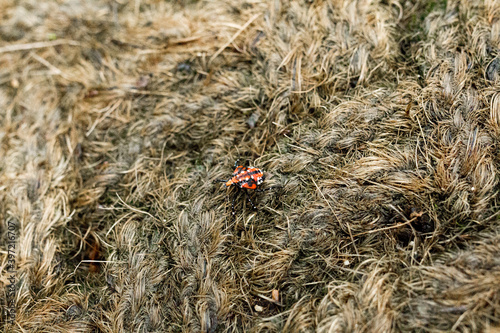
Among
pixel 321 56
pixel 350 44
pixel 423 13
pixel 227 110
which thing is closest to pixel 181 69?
pixel 227 110

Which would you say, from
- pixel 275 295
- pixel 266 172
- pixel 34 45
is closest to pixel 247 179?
pixel 266 172

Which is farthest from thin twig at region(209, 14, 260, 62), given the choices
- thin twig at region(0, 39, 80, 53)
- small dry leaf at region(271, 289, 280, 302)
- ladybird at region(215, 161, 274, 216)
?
small dry leaf at region(271, 289, 280, 302)

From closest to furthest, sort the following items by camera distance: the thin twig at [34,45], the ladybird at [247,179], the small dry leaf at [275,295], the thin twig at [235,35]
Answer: the small dry leaf at [275,295], the ladybird at [247,179], the thin twig at [235,35], the thin twig at [34,45]

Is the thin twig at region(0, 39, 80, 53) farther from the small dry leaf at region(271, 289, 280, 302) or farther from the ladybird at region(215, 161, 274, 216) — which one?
the small dry leaf at region(271, 289, 280, 302)

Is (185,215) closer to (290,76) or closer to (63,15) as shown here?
(290,76)

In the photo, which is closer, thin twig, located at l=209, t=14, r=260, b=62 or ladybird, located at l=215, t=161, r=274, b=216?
ladybird, located at l=215, t=161, r=274, b=216

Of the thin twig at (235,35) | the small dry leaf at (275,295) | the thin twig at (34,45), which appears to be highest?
the thin twig at (235,35)

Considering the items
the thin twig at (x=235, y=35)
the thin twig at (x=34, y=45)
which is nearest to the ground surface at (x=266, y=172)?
the thin twig at (x=235, y=35)

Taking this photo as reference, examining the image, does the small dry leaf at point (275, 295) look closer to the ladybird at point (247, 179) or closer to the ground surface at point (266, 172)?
the ground surface at point (266, 172)
